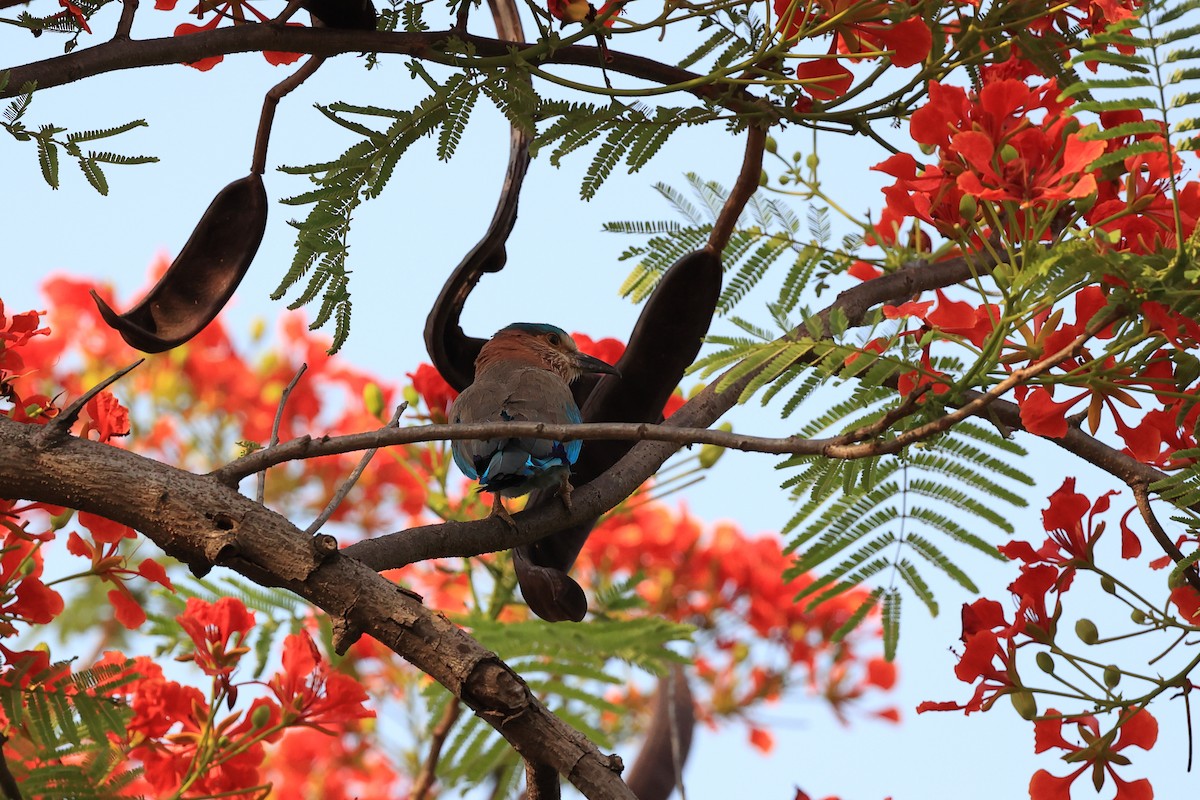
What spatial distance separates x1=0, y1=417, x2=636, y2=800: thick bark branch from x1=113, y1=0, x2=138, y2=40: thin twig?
27.7 inches

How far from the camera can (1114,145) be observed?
1747 mm

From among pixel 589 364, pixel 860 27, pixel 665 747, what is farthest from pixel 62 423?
pixel 665 747

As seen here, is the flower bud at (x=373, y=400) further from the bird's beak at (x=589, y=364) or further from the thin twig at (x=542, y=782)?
the thin twig at (x=542, y=782)

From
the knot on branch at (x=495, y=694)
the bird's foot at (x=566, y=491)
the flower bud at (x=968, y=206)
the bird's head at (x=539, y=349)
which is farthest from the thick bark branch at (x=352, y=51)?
the bird's head at (x=539, y=349)

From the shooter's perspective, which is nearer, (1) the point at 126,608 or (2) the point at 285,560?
(2) the point at 285,560

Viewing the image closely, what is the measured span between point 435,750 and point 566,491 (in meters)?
1.08

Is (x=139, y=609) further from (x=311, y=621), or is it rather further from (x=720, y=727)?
(x=720, y=727)

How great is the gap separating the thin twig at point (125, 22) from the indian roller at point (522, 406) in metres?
0.93

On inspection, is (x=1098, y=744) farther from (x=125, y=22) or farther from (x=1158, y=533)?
(x=125, y=22)

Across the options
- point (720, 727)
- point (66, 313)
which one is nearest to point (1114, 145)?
point (720, 727)

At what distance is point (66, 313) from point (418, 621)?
4.75 m

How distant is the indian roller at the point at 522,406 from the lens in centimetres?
255

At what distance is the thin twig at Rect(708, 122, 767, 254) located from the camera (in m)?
2.36

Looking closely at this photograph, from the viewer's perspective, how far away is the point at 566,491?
91.1 inches
